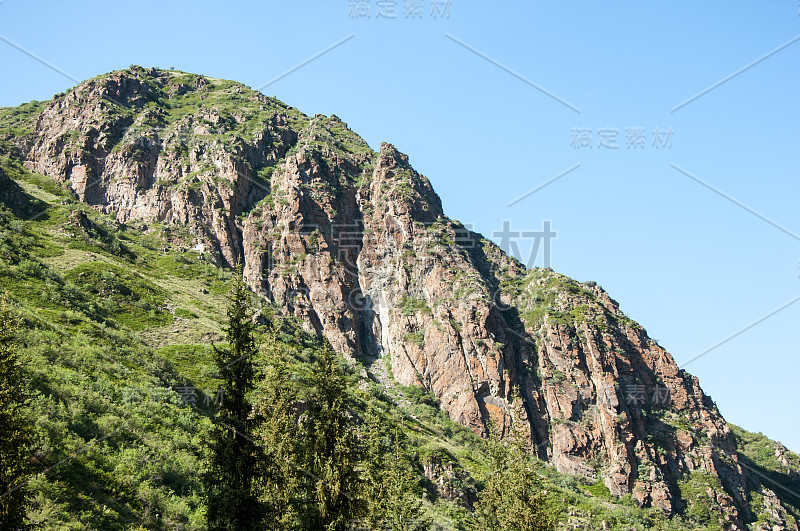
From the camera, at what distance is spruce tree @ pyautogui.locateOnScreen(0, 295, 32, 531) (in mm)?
21578

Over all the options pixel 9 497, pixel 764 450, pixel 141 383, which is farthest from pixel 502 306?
pixel 9 497

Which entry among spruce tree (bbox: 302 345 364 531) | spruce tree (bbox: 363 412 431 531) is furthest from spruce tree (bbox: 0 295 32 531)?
spruce tree (bbox: 363 412 431 531)

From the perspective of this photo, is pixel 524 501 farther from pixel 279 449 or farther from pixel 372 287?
pixel 372 287

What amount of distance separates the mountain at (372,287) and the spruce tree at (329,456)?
5464 cm

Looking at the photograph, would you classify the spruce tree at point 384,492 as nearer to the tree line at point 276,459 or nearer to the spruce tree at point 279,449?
the tree line at point 276,459

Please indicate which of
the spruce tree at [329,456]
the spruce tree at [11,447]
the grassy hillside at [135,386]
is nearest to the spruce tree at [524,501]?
the spruce tree at [329,456]

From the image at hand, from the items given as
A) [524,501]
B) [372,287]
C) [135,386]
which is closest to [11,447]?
[524,501]

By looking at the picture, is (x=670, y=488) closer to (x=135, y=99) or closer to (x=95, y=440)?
(x=95, y=440)

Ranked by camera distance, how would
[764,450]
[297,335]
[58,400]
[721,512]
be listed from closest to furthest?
1. [58,400]
2. [721,512]
3. [297,335]
4. [764,450]

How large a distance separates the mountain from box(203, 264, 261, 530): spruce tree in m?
57.3

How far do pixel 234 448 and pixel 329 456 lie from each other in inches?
276

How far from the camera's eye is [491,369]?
127000 millimetres

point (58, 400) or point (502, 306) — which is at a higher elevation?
point (502, 306)

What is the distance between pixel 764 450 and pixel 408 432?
138915mm
